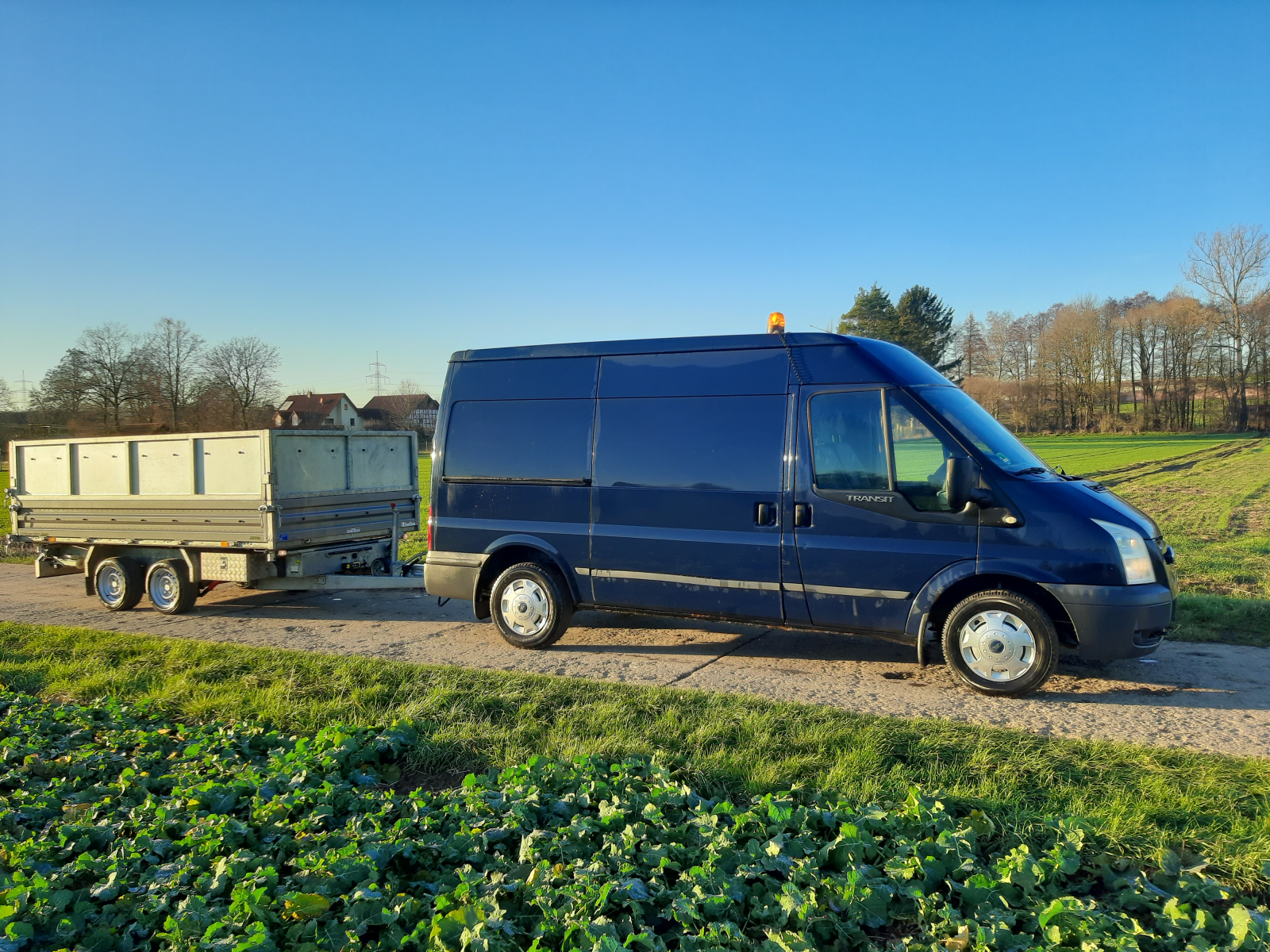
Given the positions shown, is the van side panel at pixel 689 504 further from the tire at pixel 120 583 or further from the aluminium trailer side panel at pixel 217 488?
the tire at pixel 120 583

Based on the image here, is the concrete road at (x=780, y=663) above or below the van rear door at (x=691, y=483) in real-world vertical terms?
below

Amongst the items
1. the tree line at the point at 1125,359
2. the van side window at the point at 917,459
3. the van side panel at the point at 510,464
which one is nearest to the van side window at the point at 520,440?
the van side panel at the point at 510,464

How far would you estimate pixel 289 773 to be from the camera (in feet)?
15.1

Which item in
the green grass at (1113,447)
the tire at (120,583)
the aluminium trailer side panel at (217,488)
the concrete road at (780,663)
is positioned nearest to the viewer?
the concrete road at (780,663)

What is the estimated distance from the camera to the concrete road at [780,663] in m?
5.36

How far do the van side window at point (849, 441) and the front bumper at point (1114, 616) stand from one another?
1.40 metres

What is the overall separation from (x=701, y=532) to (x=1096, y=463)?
127 ft

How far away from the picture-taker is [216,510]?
956 cm

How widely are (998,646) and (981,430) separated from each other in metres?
1.56

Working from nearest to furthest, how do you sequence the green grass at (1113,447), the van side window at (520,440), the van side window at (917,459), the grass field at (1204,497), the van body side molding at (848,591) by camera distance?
the van side window at (917,459) < the van body side molding at (848,591) < the van side window at (520,440) < the grass field at (1204,497) < the green grass at (1113,447)

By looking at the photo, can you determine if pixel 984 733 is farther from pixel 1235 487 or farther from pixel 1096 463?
pixel 1096 463

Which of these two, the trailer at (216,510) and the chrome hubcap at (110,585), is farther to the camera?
the chrome hubcap at (110,585)

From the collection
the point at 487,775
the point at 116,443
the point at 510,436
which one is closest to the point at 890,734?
the point at 487,775

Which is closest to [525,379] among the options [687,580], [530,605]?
[530,605]
